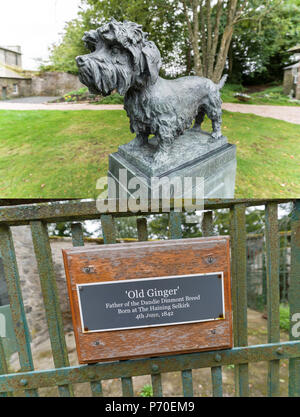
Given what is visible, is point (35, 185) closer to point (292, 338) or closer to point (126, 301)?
point (126, 301)

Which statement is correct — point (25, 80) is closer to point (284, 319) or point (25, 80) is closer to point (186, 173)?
point (186, 173)

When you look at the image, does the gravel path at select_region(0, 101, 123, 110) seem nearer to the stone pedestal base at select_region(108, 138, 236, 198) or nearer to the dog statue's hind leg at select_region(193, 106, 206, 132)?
the dog statue's hind leg at select_region(193, 106, 206, 132)

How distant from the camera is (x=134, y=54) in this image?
117 centimetres

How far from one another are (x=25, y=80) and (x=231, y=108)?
253 centimetres

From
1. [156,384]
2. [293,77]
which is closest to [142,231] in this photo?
[156,384]

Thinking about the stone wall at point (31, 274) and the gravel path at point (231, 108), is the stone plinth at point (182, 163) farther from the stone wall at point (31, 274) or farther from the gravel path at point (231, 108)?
the stone wall at point (31, 274)

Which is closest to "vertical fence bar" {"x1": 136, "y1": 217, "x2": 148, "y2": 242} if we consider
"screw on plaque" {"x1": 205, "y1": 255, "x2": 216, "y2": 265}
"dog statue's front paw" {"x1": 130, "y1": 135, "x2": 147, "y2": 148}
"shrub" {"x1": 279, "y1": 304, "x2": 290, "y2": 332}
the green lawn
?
"screw on plaque" {"x1": 205, "y1": 255, "x2": 216, "y2": 265}

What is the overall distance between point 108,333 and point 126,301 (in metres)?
0.14

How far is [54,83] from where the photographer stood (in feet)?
10.1

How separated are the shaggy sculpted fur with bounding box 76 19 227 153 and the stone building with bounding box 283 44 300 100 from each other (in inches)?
68.1

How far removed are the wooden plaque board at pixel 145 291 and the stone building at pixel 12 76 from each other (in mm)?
3048

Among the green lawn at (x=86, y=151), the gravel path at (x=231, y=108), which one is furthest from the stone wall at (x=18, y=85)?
the green lawn at (x=86, y=151)

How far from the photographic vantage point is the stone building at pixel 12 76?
2.98 m

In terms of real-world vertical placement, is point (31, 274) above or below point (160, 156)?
below
